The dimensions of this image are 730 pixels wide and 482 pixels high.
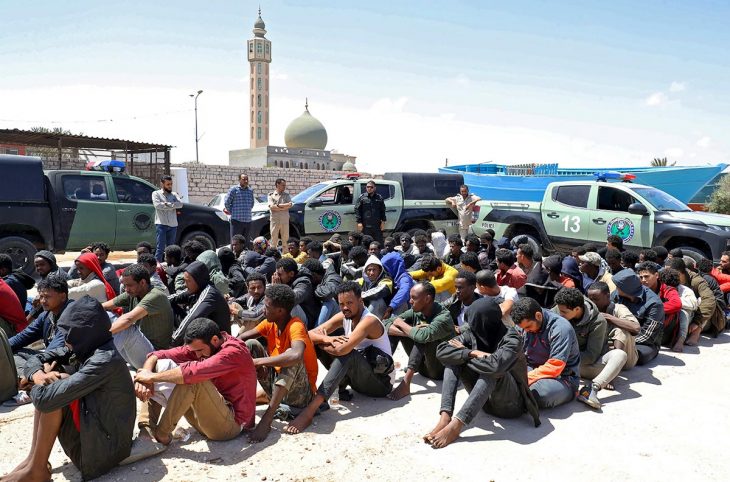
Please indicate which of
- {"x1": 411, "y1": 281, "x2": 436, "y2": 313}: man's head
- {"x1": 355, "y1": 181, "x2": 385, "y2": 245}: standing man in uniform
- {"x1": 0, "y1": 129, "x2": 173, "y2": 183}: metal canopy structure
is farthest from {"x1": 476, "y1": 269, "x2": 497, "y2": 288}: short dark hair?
{"x1": 0, "y1": 129, "x2": 173, "y2": 183}: metal canopy structure

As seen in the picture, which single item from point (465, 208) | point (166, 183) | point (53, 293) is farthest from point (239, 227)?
point (53, 293)

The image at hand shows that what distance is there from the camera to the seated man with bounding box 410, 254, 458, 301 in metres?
6.02

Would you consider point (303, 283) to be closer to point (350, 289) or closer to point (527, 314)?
point (350, 289)

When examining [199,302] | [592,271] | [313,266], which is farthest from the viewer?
[592,271]

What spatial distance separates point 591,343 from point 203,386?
326cm

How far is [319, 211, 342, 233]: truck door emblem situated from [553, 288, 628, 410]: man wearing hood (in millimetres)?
7488

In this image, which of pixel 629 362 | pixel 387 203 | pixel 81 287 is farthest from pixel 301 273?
pixel 387 203

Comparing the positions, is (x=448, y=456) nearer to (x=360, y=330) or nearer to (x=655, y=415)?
(x=360, y=330)

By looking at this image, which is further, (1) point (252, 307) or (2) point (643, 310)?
(1) point (252, 307)

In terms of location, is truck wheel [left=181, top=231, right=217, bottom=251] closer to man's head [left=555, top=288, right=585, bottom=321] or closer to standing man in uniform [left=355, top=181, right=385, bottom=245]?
standing man in uniform [left=355, top=181, right=385, bottom=245]

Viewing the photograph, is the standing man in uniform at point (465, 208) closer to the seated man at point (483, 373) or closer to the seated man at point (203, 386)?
the seated man at point (483, 373)

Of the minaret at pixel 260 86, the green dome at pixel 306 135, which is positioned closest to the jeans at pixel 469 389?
the green dome at pixel 306 135

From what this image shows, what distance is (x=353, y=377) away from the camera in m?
4.59

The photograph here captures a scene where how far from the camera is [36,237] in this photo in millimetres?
9609
